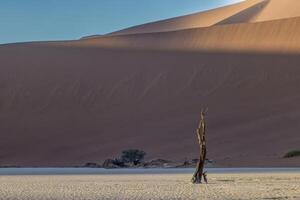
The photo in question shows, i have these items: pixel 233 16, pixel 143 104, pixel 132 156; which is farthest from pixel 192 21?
pixel 132 156

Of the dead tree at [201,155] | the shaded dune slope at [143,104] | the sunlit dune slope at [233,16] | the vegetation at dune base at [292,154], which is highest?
the sunlit dune slope at [233,16]

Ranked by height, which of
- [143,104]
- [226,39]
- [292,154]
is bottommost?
[292,154]

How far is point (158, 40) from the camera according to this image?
6775 centimetres

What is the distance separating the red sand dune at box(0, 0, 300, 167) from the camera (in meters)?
40.8

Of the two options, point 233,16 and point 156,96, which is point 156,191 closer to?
point 156,96

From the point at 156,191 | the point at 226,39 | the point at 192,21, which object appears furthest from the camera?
the point at 192,21

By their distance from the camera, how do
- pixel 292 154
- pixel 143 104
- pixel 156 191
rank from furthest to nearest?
pixel 143 104 → pixel 292 154 → pixel 156 191

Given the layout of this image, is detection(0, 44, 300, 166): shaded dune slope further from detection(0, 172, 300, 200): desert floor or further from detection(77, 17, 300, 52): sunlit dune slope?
detection(0, 172, 300, 200): desert floor

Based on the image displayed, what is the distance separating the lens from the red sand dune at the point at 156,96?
4075 centimetres

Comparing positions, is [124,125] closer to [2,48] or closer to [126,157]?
[126,157]

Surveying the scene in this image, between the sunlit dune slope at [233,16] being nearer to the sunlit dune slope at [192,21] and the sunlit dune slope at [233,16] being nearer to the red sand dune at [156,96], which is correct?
the sunlit dune slope at [192,21]

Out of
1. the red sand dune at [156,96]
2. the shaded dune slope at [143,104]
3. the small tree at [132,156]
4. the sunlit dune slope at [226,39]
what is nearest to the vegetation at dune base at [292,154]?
the shaded dune slope at [143,104]

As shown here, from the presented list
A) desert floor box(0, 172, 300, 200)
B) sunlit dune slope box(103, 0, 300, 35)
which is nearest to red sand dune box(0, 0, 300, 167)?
desert floor box(0, 172, 300, 200)

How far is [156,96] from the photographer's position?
170 feet
